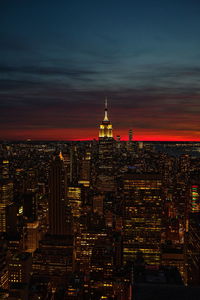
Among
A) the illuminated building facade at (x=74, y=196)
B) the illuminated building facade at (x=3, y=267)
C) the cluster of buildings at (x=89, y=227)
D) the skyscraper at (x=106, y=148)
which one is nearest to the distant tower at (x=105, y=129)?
the skyscraper at (x=106, y=148)

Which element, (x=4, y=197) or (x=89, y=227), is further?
(x=4, y=197)

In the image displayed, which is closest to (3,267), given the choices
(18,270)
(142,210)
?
(18,270)

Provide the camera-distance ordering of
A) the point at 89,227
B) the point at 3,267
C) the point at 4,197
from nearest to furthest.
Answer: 1. the point at 3,267
2. the point at 89,227
3. the point at 4,197

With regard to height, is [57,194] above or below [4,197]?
above

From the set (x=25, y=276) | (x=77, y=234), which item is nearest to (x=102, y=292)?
(x=25, y=276)

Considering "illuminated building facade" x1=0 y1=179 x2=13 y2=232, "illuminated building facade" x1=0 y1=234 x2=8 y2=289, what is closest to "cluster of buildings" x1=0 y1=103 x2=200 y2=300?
"illuminated building facade" x1=0 y1=234 x2=8 y2=289

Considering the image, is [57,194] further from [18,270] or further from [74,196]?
[18,270]

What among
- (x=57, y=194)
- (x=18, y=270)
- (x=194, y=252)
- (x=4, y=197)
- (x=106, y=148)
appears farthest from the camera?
(x=106, y=148)

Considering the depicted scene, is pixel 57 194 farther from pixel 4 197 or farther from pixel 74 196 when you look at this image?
pixel 4 197

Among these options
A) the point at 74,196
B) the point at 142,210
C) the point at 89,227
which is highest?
the point at 142,210

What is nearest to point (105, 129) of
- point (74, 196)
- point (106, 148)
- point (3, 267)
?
point (106, 148)
